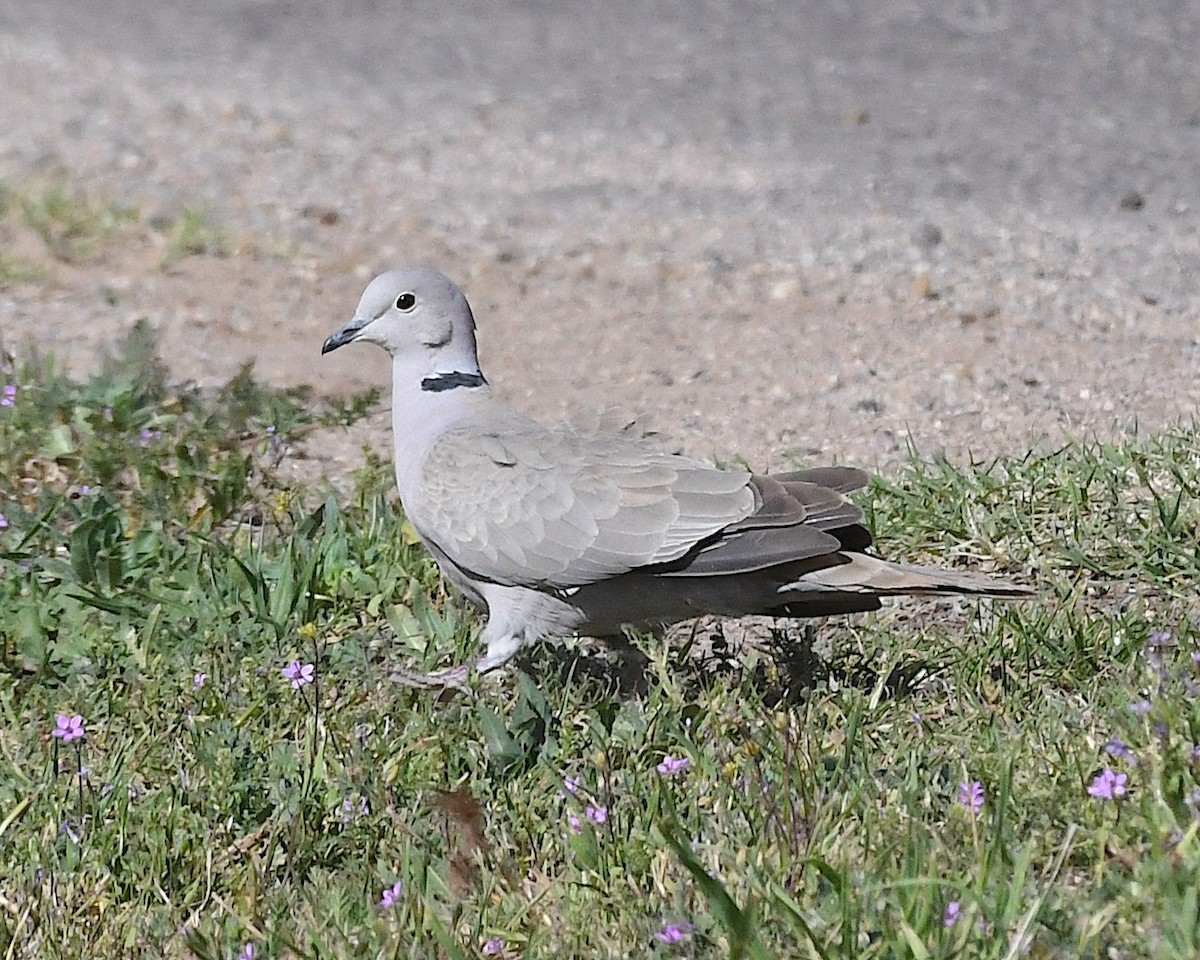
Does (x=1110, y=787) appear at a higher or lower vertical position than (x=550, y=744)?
higher

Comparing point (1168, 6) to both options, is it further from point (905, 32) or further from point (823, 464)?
point (823, 464)

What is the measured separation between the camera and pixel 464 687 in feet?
13.7

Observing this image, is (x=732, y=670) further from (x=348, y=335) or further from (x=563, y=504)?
(x=348, y=335)

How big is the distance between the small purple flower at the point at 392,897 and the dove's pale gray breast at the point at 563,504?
1.06m

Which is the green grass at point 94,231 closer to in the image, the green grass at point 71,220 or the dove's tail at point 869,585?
the green grass at point 71,220

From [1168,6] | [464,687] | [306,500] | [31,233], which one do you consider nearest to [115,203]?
[31,233]

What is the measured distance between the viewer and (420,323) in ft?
15.5

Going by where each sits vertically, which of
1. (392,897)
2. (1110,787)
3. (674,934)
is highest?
(1110,787)

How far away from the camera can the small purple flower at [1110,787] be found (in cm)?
299

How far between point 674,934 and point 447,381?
2.18 metres

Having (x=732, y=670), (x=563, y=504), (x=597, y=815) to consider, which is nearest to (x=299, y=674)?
(x=563, y=504)

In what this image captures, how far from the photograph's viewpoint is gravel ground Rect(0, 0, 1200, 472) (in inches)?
249

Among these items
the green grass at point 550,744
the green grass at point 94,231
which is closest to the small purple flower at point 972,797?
the green grass at point 550,744

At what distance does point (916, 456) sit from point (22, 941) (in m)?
2.93
